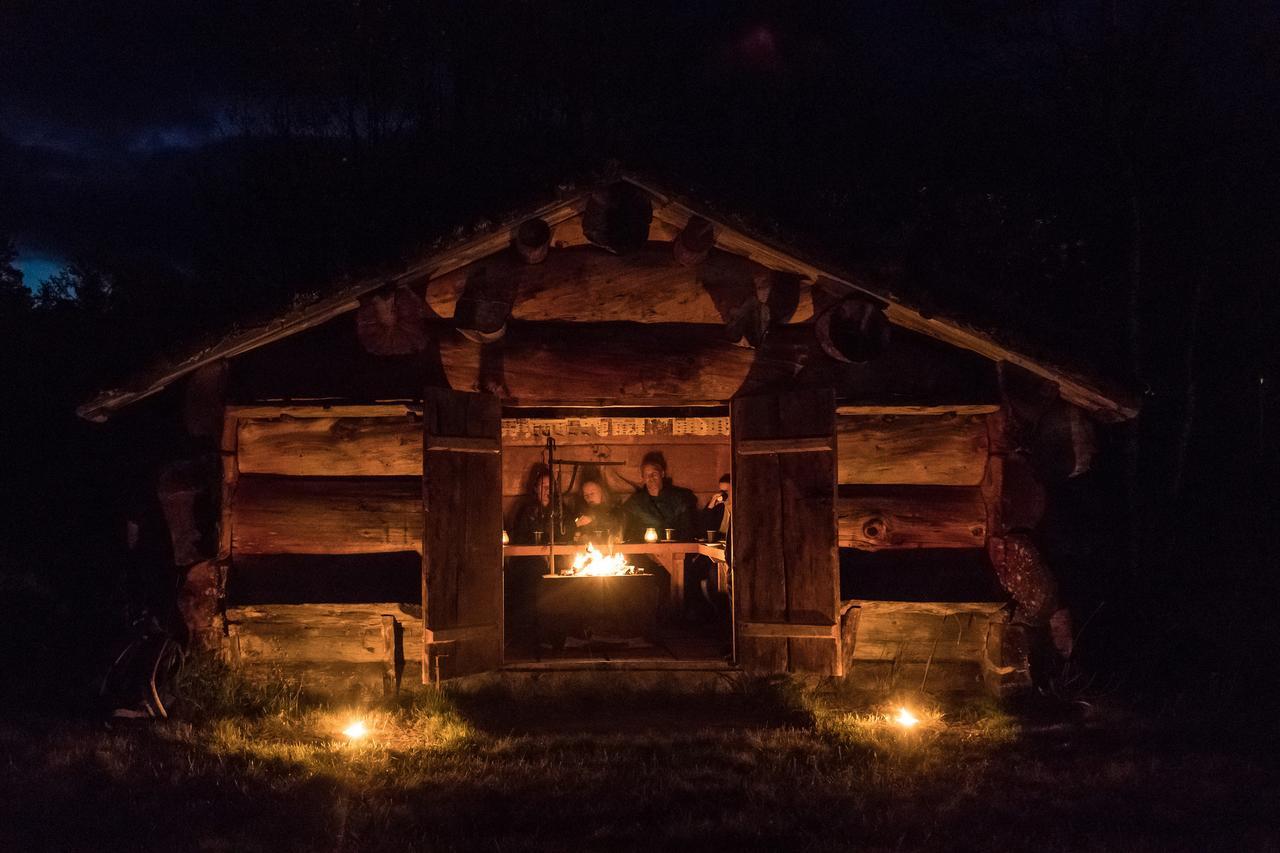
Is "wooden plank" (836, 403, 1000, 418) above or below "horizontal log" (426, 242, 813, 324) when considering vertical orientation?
below

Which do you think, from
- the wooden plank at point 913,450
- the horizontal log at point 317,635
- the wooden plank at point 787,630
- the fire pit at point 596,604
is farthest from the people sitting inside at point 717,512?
the horizontal log at point 317,635

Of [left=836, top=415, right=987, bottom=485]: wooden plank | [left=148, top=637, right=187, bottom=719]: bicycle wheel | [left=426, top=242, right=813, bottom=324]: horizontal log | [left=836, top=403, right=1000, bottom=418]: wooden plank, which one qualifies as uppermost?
[left=426, top=242, right=813, bottom=324]: horizontal log

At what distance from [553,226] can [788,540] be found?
118 inches

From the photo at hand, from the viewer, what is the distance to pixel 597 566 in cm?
974

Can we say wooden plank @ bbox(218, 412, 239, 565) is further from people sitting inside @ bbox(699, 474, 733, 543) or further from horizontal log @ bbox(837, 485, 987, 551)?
people sitting inside @ bbox(699, 474, 733, 543)

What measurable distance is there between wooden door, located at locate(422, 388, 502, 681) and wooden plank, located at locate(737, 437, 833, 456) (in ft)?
6.35

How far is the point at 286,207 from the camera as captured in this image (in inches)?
683

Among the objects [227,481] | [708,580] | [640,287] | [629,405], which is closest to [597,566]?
[708,580]

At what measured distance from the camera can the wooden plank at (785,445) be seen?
701 centimetres

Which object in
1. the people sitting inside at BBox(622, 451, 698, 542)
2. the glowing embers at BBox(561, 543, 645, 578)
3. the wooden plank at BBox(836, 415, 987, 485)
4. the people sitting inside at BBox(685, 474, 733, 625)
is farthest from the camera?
the people sitting inside at BBox(622, 451, 698, 542)

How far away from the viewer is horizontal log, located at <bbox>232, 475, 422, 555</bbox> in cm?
729

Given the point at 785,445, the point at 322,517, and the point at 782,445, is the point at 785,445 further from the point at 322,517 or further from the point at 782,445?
the point at 322,517

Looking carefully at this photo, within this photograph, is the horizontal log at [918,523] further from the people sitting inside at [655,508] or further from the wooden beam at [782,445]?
the people sitting inside at [655,508]

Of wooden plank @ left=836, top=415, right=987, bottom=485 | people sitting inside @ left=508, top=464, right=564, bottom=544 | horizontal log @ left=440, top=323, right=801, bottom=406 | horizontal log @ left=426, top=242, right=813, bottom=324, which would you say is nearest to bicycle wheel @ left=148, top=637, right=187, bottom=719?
horizontal log @ left=440, top=323, right=801, bottom=406
